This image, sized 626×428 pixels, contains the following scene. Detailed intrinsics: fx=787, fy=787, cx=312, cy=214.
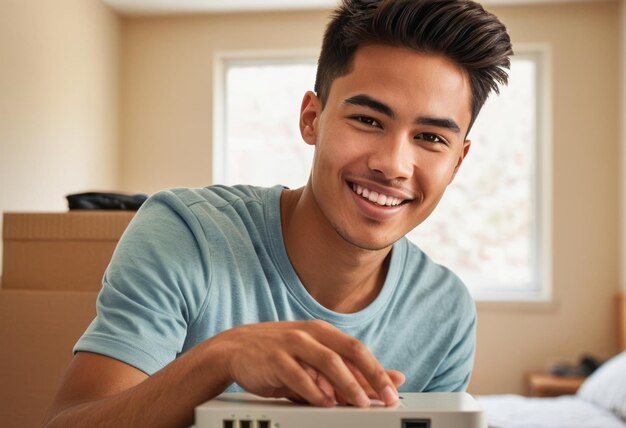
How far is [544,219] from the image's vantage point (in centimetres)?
480

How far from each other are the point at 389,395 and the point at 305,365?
0.27ft

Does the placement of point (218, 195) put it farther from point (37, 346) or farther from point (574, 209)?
point (574, 209)

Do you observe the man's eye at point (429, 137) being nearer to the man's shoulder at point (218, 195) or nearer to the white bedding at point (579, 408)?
the man's shoulder at point (218, 195)

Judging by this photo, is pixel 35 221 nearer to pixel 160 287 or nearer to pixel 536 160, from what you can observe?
pixel 160 287

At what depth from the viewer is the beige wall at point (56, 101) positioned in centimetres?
377

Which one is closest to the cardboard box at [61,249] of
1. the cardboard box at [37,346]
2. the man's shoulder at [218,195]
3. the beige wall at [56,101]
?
the cardboard box at [37,346]

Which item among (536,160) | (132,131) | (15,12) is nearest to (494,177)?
(536,160)

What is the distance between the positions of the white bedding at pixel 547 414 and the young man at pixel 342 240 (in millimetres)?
1905

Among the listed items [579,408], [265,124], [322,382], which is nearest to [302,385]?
[322,382]

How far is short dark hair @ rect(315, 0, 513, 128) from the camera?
1.10m

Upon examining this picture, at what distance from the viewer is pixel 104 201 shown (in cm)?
156

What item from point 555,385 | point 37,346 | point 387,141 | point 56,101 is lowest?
point 555,385

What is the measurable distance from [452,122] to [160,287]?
452mm

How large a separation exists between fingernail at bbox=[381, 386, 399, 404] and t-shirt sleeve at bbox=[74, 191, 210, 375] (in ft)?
1.09
